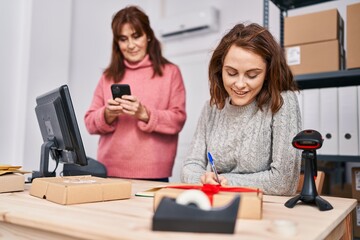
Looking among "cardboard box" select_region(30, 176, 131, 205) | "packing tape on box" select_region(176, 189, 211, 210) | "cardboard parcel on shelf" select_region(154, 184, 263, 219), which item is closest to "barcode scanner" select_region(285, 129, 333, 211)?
"cardboard parcel on shelf" select_region(154, 184, 263, 219)

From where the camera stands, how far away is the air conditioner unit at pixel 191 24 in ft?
8.22

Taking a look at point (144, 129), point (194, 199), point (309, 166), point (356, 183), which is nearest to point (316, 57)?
point (356, 183)

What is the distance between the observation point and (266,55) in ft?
3.68

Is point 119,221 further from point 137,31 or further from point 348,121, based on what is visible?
point 348,121

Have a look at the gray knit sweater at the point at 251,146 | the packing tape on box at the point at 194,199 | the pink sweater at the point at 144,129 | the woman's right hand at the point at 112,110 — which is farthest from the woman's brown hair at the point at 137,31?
the packing tape on box at the point at 194,199

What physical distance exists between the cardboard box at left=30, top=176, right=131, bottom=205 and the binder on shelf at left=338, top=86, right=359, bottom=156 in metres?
1.13

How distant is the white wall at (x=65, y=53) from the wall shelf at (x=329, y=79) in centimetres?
57

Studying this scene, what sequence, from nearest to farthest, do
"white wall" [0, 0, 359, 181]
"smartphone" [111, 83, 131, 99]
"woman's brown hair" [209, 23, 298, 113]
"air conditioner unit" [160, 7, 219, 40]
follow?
"woman's brown hair" [209, 23, 298, 113]
"smartphone" [111, 83, 131, 99]
"white wall" [0, 0, 359, 181]
"air conditioner unit" [160, 7, 219, 40]

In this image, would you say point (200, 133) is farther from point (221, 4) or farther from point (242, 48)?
point (221, 4)

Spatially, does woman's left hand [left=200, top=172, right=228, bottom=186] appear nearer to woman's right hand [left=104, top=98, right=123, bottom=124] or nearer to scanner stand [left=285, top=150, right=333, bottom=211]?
scanner stand [left=285, top=150, right=333, bottom=211]

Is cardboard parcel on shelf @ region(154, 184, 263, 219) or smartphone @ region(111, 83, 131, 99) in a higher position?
smartphone @ region(111, 83, 131, 99)

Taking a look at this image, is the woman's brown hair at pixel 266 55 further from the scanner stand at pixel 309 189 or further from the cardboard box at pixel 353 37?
the cardboard box at pixel 353 37

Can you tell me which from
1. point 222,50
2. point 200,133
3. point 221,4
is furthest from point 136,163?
point 221,4

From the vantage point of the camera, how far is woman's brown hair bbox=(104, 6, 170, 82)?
1624 mm
